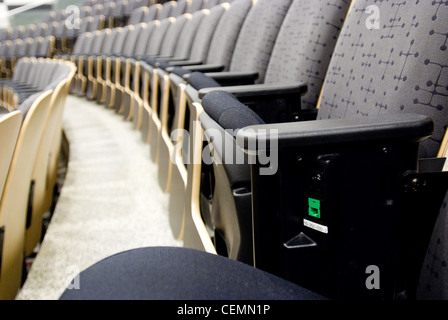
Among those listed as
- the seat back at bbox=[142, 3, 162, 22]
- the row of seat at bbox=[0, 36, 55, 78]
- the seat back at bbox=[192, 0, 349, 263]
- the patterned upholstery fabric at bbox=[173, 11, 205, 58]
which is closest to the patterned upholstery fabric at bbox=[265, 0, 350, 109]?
the seat back at bbox=[192, 0, 349, 263]

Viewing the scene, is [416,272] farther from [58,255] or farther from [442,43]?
[58,255]

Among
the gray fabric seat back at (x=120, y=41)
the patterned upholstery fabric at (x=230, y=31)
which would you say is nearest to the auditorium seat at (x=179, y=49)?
the patterned upholstery fabric at (x=230, y=31)

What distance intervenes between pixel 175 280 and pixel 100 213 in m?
0.47

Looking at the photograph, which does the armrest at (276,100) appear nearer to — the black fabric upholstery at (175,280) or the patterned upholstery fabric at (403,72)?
the patterned upholstery fabric at (403,72)

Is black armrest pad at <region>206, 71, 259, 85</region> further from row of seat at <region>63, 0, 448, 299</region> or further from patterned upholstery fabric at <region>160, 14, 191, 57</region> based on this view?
patterned upholstery fabric at <region>160, 14, 191, 57</region>

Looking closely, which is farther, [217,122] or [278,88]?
[278,88]

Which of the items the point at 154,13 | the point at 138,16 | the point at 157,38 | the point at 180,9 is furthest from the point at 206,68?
the point at 138,16

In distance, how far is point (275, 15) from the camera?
1.69 feet

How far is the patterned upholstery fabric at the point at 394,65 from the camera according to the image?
0.22 metres

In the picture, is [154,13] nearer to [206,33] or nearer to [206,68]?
[206,33]

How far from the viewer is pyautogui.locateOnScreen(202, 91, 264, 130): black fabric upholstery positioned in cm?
21

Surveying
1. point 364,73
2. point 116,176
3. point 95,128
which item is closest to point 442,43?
point 364,73

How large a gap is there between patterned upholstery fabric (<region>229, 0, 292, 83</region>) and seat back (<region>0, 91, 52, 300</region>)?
244mm

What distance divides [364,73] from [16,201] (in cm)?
26
